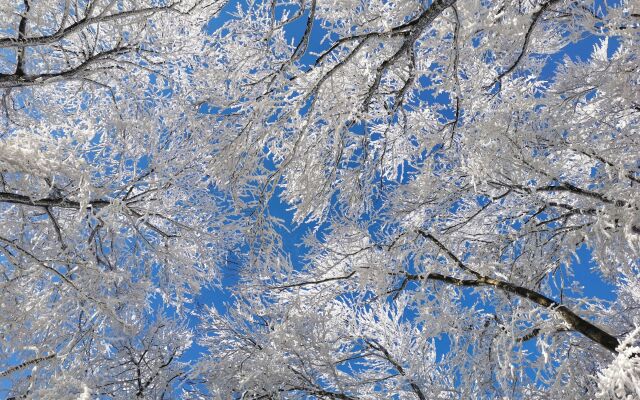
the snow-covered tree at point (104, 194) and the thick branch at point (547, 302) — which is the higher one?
the snow-covered tree at point (104, 194)

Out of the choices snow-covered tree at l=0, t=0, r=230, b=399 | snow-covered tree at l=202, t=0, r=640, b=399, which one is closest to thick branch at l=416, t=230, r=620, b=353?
snow-covered tree at l=202, t=0, r=640, b=399

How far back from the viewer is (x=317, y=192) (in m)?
4.16

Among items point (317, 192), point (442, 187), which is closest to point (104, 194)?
point (317, 192)

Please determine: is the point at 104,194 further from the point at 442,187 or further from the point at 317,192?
the point at 442,187

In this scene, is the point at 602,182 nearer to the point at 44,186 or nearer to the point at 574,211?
the point at 574,211

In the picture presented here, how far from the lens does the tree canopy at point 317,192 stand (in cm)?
335

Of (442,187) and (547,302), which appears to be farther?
(442,187)

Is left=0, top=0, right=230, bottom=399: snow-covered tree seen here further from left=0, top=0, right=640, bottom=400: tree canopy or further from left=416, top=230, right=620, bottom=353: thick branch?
left=416, top=230, right=620, bottom=353: thick branch

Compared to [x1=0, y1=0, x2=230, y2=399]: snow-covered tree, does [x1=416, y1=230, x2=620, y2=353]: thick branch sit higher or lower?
lower

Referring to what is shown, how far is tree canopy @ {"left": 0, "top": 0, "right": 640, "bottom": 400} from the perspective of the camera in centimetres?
335

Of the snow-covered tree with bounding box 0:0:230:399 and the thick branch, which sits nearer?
the thick branch

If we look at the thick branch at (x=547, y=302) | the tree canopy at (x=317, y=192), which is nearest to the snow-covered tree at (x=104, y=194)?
the tree canopy at (x=317, y=192)

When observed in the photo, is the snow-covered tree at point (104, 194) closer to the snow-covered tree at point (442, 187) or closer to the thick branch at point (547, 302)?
the snow-covered tree at point (442, 187)

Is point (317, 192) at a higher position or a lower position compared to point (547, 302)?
higher
